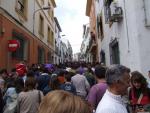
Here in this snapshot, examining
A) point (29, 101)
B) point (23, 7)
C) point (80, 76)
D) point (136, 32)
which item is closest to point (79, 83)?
point (80, 76)

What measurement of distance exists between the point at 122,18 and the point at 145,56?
245 centimetres

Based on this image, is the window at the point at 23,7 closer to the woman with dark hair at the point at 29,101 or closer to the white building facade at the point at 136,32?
the white building facade at the point at 136,32

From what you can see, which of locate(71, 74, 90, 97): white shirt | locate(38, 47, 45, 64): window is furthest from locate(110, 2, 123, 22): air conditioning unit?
locate(38, 47, 45, 64): window

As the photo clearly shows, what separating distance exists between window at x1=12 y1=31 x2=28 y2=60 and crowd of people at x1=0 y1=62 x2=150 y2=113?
4.90 metres

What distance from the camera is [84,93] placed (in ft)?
24.1

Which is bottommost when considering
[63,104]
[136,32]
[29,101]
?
[29,101]

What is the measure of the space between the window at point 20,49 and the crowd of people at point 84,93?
4.90 metres

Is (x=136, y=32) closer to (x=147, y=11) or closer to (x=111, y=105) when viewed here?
(x=147, y=11)

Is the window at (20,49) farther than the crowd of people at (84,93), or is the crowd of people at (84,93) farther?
the window at (20,49)

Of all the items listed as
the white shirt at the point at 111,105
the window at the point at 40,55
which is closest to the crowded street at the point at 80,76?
the white shirt at the point at 111,105

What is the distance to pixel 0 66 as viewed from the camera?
38.3 ft

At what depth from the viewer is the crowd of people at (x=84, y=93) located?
175 centimetres

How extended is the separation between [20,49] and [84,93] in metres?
9.18

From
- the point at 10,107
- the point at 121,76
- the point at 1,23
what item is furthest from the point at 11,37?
the point at 121,76
